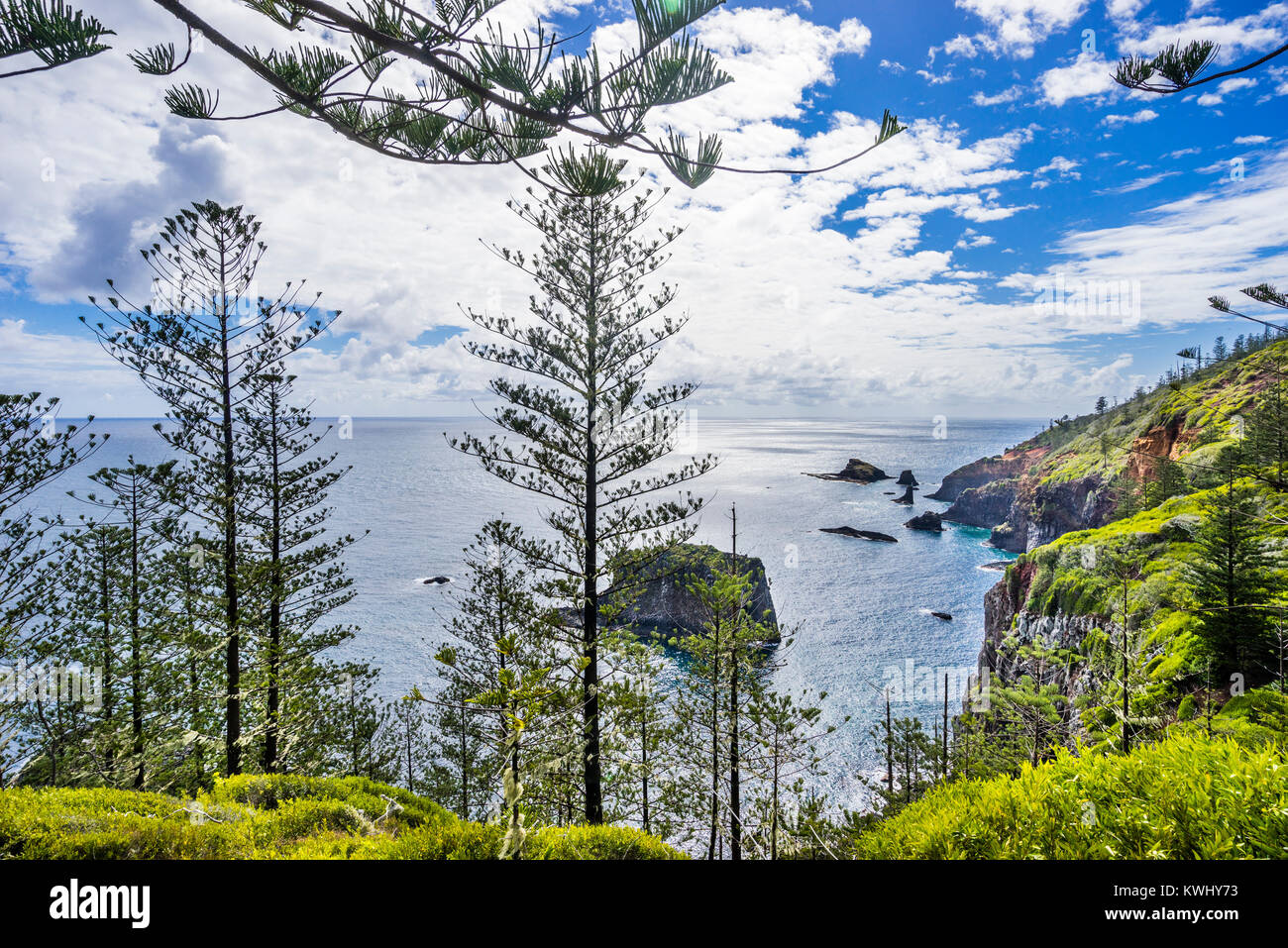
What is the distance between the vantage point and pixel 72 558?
35.5 ft

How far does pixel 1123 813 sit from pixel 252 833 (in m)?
7.11

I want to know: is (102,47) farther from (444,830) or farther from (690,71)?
(444,830)


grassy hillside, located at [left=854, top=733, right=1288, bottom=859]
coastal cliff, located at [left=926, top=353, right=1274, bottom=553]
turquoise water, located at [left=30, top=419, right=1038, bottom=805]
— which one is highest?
coastal cliff, located at [left=926, top=353, right=1274, bottom=553]

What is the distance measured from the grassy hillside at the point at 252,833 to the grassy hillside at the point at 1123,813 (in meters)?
2.29

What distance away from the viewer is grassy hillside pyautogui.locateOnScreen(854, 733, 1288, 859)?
2.57 meters

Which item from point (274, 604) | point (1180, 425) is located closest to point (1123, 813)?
point (274, 604)

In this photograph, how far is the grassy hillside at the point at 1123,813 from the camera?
2.57 m

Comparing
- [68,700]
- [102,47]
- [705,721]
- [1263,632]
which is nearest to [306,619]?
[68,700]

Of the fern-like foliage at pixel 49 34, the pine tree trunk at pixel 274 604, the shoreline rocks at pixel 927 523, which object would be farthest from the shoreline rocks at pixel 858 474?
the fern-like foliage at pixel 49 34

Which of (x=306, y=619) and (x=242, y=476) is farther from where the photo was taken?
(x=306, y=619)

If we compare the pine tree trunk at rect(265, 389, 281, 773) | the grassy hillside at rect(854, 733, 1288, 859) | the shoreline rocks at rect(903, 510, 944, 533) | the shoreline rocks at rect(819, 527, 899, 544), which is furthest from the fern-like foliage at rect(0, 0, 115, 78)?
the shoreline rocks at rect(903, 510, 944, 533)

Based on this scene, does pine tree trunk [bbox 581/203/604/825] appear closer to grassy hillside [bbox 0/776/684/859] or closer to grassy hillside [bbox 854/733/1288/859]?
grassy hillside [bbox 0/776/684/859]

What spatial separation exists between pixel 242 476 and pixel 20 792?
6801 millimetres

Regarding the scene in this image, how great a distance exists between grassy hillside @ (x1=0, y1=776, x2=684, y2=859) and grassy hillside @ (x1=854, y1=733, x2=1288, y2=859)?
2292 mm
